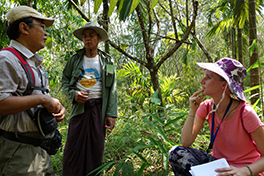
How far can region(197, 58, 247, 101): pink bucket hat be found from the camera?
1.65m

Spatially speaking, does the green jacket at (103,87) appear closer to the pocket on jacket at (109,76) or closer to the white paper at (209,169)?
the pocket on jacket at (109,76)

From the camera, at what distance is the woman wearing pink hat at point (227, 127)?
5.09 ft

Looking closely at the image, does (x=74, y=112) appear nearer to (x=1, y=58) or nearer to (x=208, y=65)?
(x=1, y=58)

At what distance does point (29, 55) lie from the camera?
149 centimetres

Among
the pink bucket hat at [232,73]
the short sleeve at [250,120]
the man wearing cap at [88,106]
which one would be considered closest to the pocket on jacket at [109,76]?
the man wearing cap at [88,106]

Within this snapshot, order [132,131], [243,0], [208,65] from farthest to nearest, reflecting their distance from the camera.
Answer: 1. [243,0]
2. [132,131]
3. [208,65]

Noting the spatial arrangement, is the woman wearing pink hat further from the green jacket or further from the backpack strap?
the backpack strap

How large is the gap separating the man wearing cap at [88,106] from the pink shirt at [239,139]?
1.27m

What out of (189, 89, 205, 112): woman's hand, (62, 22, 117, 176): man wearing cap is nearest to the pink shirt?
(189, 89, 205, 112): woman's hand

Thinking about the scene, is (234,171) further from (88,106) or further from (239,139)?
(88,106)

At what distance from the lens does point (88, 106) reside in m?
2.54

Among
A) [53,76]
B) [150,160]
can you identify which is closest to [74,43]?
[53,76]

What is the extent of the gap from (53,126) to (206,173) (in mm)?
1107

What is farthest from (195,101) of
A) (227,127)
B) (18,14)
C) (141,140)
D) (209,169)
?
(18,14)
